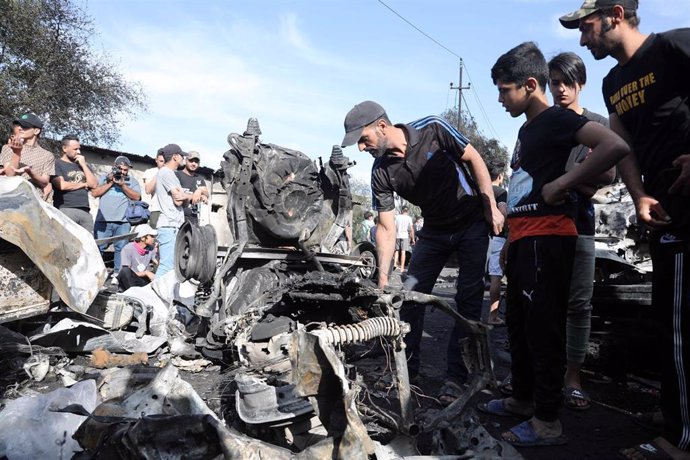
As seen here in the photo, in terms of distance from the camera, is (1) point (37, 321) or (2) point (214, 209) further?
(2) point (214, 209)

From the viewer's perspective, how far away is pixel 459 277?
3756 mm

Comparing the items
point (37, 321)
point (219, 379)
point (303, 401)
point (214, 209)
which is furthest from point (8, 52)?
point (303, 401)

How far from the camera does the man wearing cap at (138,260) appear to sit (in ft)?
23.2

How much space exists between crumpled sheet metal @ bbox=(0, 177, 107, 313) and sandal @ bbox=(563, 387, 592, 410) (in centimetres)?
383

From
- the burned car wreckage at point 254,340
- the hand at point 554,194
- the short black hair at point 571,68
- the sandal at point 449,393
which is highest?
the short black hair at point 571,68

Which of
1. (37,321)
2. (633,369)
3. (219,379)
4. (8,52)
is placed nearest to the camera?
(633,369)

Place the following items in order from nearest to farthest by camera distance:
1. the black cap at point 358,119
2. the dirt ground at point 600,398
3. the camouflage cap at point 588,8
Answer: the camouflage cap at point 588,8 → the dirt ground at point 600,398 → the black cap at point 358,119

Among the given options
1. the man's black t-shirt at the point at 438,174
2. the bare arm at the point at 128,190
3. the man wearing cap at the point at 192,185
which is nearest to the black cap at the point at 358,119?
the man's black t-shirt at the point at 438,174

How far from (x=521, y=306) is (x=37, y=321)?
415cm

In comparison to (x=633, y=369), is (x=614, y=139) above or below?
above

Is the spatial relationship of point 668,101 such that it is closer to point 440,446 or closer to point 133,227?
point 440,446

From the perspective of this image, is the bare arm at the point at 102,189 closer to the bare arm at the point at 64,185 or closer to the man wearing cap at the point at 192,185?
the bare arm at the point at 64,185

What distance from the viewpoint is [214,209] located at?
1296 cm

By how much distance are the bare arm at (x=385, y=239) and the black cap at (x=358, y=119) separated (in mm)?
665
